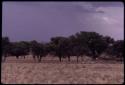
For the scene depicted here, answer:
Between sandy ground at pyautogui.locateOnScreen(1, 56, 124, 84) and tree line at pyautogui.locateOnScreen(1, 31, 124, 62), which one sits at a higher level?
tree line at pyautogui.locateOnScreen(1, 31, 124, 62)

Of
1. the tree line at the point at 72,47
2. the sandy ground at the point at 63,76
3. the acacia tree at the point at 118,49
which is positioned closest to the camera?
the sandy ground at the point at 63,76

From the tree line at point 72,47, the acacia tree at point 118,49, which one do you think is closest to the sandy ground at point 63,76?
the acacia tree at point 118,49

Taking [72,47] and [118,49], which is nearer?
[118,49]

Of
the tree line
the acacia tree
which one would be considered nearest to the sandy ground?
the acacia tree

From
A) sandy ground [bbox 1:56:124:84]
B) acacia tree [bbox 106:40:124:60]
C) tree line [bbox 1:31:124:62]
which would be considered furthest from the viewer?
tree line [bbox 1:31:124:62]

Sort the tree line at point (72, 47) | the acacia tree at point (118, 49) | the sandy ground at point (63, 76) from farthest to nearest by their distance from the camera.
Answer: the tree line at point (72, 47), the acacia tree at point (118, 49), the sandy ground at point (63, 76)

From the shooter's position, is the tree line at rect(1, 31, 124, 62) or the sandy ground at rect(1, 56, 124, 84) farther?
the tree line at rect(1, 31, 124, 62)

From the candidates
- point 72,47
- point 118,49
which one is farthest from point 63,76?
point 72,47

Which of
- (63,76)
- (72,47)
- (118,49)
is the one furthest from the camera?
(72,47)

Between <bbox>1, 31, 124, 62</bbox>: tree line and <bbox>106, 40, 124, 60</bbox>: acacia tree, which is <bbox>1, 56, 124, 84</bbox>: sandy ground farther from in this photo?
<bbox>1, 31, 124, 62</bbox>: tree line

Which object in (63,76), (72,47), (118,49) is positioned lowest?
(63,76)

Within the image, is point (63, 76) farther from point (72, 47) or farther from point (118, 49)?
point (72, 47)

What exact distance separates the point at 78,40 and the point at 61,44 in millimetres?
1860

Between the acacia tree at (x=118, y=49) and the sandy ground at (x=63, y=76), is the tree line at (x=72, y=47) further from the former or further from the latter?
the sandy ground at (x=63, y=76)
